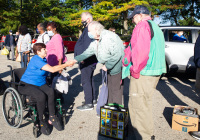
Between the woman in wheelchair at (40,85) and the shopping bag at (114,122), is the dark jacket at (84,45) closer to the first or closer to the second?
the woman in wheelchair at (40,85)

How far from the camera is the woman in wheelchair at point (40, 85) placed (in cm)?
332

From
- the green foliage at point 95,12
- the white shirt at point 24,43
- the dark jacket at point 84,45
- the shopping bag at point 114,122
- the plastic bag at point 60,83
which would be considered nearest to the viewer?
the shopping bag at point 114,122

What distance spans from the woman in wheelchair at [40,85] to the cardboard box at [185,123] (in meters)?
1.95

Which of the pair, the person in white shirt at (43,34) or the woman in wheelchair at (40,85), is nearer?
the woman in wheelchair at (40,85)

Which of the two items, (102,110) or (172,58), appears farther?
(172,58)

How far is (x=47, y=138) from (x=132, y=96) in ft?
5.01

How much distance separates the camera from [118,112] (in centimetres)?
316

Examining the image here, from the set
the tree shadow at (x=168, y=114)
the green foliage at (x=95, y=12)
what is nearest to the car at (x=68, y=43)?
the green foliage at (x=95, y=12)

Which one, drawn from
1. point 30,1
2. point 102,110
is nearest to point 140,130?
point 102,110

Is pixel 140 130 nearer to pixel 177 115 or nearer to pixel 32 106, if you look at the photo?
pixel 177 115

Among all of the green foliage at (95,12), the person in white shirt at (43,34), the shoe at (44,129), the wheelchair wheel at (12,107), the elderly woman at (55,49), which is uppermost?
the green foliage at (95,12)

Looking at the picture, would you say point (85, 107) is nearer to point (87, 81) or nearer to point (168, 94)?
point (87, 81)

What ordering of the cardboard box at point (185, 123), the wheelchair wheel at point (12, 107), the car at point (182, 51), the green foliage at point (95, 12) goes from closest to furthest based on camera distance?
the wheelchair wheel at point (12, 107) < the cardboard box at point (185, 123) < the car at point (182, 51) < the green foliage at point (95, 12)

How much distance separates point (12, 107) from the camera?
3.57 m
